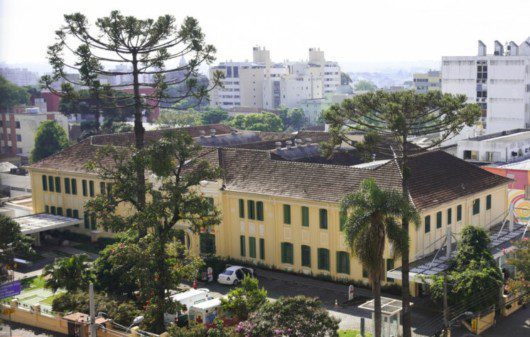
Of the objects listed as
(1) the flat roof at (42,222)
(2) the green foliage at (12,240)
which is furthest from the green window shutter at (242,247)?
(1) the flat roof at (42,222)

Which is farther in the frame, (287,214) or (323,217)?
(287,214)

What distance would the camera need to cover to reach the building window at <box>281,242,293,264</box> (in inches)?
1804

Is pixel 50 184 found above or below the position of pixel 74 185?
below

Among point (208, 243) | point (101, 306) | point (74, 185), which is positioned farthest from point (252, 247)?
point (74, 185)

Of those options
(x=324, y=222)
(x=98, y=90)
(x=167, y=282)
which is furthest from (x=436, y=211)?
(x=98, y=90)

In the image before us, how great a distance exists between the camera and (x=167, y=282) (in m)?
33.5

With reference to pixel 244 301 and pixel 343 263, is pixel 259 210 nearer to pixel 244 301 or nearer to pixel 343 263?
pixel 343 263

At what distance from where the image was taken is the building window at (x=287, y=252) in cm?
4581

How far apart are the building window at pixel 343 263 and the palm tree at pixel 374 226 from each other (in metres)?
14.0

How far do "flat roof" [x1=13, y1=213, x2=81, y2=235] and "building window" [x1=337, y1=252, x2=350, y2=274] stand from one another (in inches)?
922

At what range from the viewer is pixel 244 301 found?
111 ft

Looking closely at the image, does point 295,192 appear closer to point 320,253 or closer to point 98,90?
point 320,253

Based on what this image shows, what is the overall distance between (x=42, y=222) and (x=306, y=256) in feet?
75.9

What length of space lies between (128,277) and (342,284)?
1381 cm
